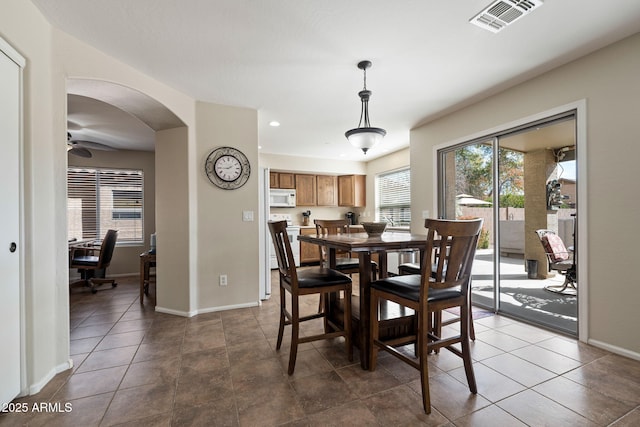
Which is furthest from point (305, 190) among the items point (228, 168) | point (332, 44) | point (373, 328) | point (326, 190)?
point (373, 328)

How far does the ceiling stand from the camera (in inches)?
72.6

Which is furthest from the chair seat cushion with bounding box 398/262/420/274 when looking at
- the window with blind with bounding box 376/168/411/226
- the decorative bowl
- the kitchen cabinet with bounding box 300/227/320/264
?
the kitchen cabinet with bounding box 300/227/320/264

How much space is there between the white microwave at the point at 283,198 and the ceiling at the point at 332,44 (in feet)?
9.64

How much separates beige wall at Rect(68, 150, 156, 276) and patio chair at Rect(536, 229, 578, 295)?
20.2 ft

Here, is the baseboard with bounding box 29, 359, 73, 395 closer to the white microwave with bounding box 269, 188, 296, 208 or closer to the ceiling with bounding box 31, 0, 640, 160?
the ceiling with bounding box 31, 0, 640, 160

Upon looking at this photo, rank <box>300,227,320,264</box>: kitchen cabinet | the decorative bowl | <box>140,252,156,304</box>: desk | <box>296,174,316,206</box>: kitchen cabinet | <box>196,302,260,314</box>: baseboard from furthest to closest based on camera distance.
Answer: <box>296,174,316,206</box>: kitchen cabinet < <box>300,227,320,264</box>: kitchen cabinet < <box>140,252,156,304</box>: desk < <box>196,302,260,314</box>: baseboard < the decorative bowl

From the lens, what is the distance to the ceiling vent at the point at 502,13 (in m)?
1.78

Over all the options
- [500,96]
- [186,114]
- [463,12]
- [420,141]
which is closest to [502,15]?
[463,12]

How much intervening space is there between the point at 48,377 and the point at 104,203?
14.2ft

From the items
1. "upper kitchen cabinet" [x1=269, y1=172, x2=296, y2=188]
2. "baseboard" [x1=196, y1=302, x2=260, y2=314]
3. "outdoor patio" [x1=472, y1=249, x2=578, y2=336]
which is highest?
"upper kitchen cabinet" [x1=269, y1=172, x2=296, y2=188]

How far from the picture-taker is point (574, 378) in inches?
73.1

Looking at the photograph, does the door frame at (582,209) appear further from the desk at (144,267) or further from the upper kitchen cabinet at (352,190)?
the desk at (144,267)

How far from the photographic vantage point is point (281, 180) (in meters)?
6.29

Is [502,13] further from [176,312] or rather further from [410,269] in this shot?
[176,312]
